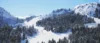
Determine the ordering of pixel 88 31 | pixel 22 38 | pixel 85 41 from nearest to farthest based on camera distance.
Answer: pixel 85 41 → pixel 22 38 → pixel 88 31

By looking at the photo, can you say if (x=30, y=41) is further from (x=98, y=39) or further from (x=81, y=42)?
(x=98, y=39)

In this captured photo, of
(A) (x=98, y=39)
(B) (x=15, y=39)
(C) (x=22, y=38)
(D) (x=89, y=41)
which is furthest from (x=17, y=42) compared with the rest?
(A) (x=98, y=39)

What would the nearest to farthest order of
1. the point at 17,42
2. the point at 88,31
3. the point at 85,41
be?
the point at 85,41
the point at 17,42
the point at 88,31

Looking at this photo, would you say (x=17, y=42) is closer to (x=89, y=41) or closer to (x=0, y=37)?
(x=0, y=37)

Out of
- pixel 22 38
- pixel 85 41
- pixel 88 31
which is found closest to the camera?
pixel 85 41

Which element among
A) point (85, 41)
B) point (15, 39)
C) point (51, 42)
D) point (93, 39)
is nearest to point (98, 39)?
point (93, 39)

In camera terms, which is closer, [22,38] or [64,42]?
[64,42]

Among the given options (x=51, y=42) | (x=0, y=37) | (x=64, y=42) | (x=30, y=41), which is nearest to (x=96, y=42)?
(x=64, y=42)

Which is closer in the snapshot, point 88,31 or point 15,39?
point 15,39

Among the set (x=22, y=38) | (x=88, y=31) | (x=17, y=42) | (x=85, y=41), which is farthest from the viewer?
(x=88, y=31)
